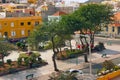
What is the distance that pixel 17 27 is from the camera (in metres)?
56.9

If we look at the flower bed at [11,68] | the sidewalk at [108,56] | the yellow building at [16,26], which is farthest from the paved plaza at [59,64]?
the yellow building at [16,26]

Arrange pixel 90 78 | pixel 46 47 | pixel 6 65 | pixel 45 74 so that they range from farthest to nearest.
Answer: pixel 46 47, pixel 6 65, pixel 45 74, pixel 90 78

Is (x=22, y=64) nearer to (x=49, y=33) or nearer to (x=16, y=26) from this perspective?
(x=49, y=33)

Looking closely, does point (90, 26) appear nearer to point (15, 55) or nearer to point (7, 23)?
point (15, 55)

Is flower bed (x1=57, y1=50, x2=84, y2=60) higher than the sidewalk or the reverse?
higher

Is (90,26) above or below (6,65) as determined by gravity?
above

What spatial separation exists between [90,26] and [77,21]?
2.96 meters

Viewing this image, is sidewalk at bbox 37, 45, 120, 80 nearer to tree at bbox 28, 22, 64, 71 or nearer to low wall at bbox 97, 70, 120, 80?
tree at bbox 28, 22, 64, 71

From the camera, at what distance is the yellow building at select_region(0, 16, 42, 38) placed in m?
56.1

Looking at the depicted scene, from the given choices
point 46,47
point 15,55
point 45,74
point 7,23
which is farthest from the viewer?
point 7,23

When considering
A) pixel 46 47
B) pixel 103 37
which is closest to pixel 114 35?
pixel 103 37

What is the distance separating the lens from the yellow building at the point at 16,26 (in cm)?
5606

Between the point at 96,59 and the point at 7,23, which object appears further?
the point at 7,23

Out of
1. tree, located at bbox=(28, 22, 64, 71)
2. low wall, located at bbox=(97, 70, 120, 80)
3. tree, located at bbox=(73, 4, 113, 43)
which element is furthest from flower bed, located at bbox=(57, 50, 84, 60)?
low wall, located at bbox=(97, 70, 120, 80)
